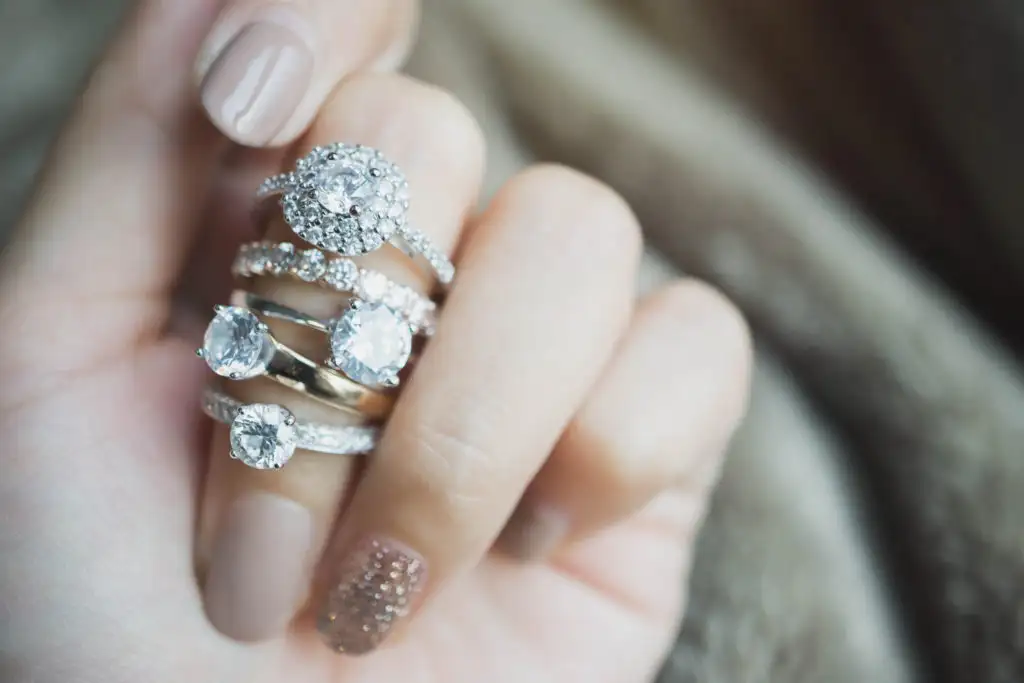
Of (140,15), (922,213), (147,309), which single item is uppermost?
(922,213)

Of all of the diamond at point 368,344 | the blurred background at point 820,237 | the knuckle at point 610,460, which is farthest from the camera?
the blurred background at point 820,237

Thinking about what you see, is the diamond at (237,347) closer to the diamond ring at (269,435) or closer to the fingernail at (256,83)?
the diamond ring at (269,435)

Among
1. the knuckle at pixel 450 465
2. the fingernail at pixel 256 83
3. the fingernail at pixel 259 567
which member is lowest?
the fingernail at pixel 259 567

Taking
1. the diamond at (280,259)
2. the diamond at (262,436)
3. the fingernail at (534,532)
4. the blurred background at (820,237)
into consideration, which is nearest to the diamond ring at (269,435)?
the diamond at (262,436)

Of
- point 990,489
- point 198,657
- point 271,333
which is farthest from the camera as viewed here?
point 990,489

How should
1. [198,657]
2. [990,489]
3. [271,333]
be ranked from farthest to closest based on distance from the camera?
[990,489] → [198,657] → [271,333]

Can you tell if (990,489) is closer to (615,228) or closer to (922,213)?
(922,213)

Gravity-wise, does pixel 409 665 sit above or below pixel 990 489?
below

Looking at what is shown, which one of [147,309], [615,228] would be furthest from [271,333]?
[615,228]
